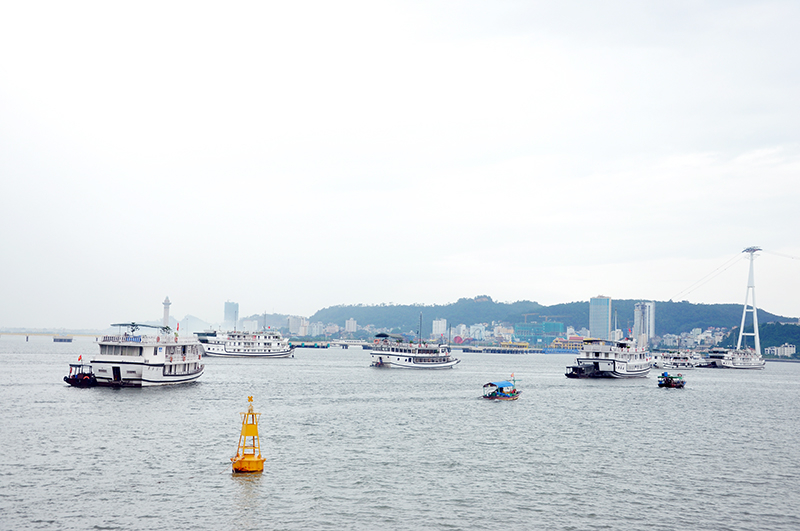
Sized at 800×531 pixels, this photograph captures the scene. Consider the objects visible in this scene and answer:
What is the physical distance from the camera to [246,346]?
175375 millimetres

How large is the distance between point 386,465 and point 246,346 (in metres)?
145

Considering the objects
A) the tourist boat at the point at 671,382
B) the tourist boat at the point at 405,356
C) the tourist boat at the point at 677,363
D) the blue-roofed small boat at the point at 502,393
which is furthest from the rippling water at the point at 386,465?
the tourist boat at the point at 677,363

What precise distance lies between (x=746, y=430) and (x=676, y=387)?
51917mm

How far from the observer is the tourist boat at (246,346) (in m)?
174

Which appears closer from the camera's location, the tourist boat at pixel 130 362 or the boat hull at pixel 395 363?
the tourist boat at pixel 130 362

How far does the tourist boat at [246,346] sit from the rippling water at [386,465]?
10295 cm

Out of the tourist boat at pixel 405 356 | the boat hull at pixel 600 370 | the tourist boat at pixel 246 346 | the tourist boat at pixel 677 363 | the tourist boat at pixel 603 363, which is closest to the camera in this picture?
the boat hull at pixel 600 370

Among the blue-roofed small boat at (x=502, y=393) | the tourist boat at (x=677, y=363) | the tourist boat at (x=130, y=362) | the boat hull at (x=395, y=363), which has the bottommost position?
the tourist boat at (x=677, y=363)

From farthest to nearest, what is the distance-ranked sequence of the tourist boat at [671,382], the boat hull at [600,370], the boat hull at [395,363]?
the boat hull at [395,363] → the boat hull at [600,370] → the tourist boat at [671,382]

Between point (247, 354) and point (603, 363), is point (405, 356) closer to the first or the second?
point (603, 363)

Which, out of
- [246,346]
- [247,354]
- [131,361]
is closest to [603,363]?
[131,361]

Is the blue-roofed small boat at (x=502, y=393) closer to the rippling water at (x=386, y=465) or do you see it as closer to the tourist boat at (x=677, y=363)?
the rippling water at (x=386, y=465)

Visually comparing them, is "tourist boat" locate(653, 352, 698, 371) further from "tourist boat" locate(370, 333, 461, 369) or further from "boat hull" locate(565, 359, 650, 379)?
"tourist boat" locate(370, 333, 461, 369)

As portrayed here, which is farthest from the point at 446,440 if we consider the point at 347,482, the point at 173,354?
the point at 173,354
